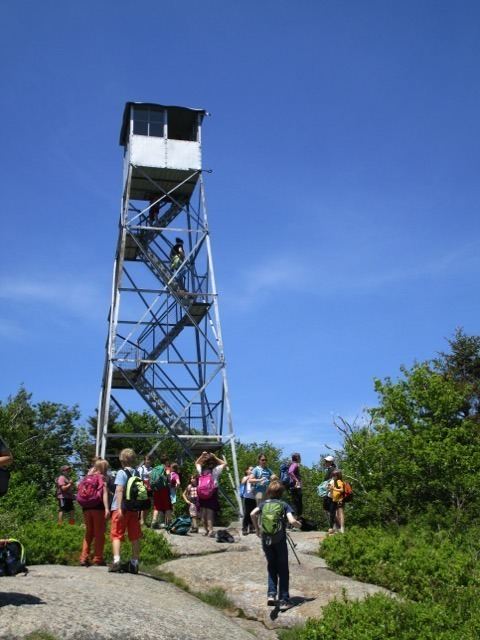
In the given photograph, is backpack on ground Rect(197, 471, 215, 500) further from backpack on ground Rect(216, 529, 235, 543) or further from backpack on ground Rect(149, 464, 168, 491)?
backpack on ground Rect(149, 464, 168, 491)

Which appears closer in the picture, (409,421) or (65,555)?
(65,555)

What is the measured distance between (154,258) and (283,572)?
52.9ft

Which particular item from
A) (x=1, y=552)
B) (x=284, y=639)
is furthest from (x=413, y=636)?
(x=1, y=552)

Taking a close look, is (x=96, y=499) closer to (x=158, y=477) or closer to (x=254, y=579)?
(x=254, y=579)

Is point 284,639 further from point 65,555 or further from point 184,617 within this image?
point 65,555

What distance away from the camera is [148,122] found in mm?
27391

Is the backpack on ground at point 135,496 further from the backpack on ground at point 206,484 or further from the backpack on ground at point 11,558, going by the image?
the backpack on ground at point 206,484

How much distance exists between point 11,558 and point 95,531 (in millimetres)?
2078

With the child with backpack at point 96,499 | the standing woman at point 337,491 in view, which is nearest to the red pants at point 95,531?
the child with backpack at point 96,499

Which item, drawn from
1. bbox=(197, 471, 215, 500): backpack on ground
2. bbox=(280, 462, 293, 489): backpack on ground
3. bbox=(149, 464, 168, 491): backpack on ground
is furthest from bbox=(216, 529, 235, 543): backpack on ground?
bbox=(280, 462, 293, 489): backpack on ground

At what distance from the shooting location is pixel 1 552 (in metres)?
9.74

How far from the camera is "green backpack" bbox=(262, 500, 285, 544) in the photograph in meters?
10.8

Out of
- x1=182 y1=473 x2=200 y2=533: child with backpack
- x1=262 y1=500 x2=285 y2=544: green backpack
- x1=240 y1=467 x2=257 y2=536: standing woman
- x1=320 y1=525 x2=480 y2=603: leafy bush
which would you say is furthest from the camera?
x1=182 y1=473 x2=200 y2=533: child with backpack

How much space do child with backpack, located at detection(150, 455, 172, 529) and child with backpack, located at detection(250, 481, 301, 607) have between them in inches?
243
